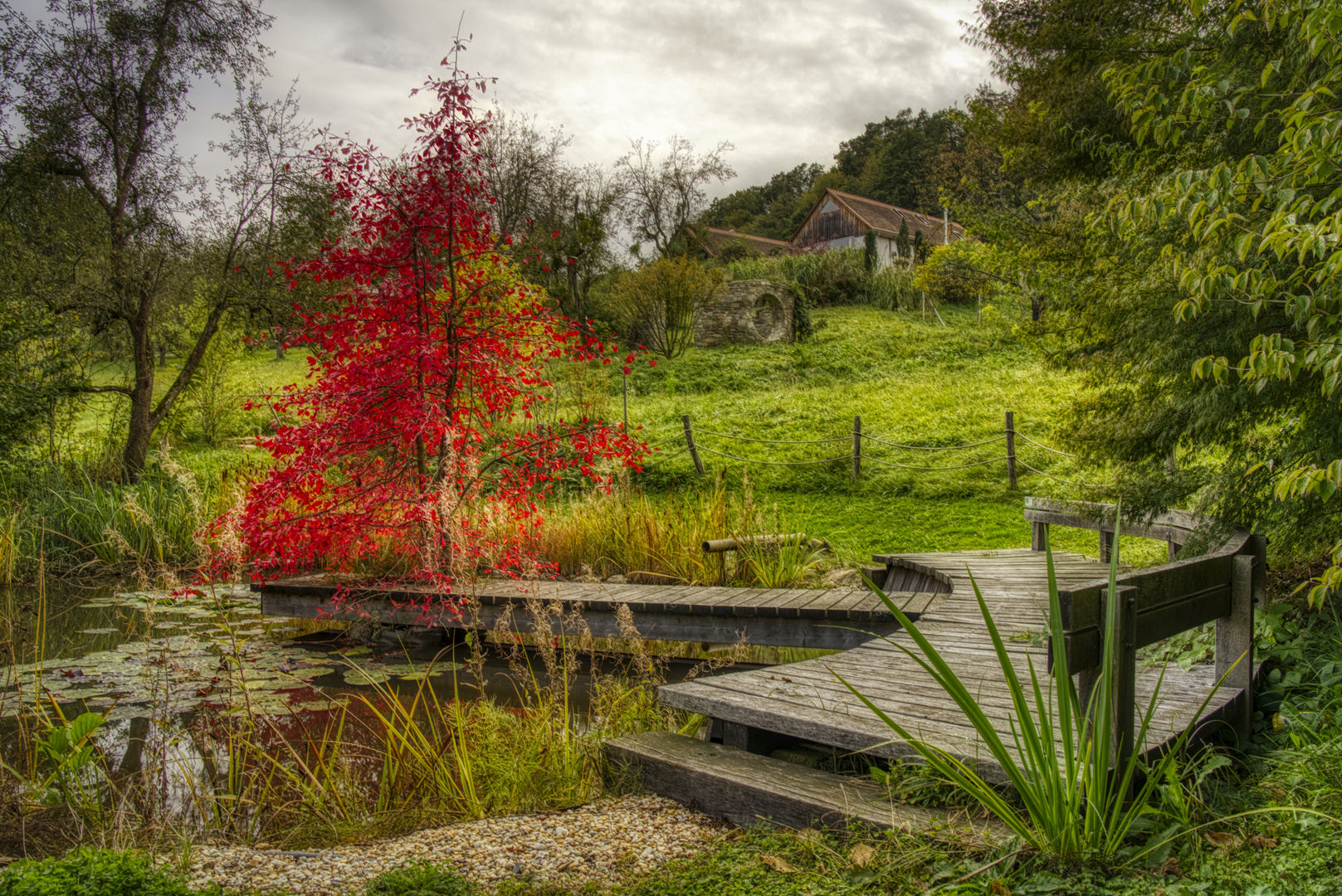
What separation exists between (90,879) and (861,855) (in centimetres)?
187

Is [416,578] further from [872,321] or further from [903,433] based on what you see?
[872,321]

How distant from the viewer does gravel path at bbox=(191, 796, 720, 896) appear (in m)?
2.30

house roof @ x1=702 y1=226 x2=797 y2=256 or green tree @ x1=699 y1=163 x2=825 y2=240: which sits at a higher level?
→ green tree @ x1=699 y1=163 x2=825 y2=240

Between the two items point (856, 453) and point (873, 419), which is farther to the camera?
point (873, 419)

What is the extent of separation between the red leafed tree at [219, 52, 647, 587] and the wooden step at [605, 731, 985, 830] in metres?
2.47

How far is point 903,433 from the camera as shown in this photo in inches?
508

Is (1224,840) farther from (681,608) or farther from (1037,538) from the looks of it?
(1037,538)

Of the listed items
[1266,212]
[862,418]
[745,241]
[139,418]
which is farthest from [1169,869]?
[745,241]

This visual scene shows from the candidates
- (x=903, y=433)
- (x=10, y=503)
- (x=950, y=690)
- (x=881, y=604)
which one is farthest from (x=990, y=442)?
(x=10, y=503)

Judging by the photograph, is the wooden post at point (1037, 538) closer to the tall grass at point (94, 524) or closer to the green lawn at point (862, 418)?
the green lawn at point (862, 418)

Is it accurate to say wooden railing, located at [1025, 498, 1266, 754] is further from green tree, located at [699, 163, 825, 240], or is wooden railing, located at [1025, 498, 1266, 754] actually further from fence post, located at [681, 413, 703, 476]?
green tree, located at [699, 163, 825, 240]

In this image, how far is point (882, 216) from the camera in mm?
36094

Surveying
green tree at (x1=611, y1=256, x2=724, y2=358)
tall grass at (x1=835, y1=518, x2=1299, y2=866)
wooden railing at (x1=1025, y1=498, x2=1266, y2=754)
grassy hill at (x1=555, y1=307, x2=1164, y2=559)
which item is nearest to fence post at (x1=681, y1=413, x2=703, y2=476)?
grassy hill at (x1=555, y1=307, x2=1164, y2=559)

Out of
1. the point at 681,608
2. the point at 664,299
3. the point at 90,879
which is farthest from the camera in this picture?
the point at 664,299
